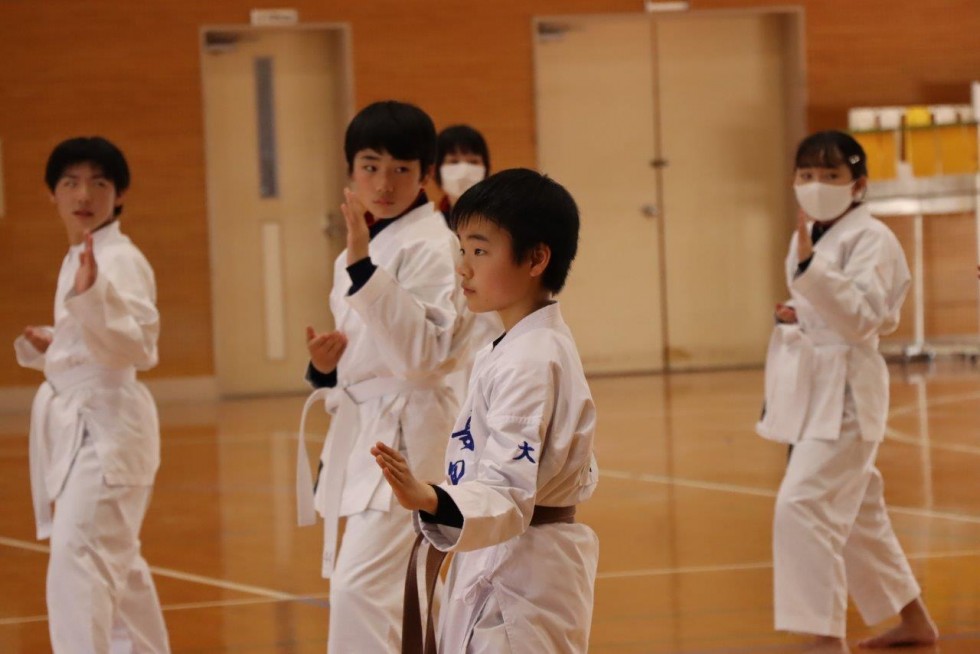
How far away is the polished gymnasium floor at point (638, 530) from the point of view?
5.02 metres


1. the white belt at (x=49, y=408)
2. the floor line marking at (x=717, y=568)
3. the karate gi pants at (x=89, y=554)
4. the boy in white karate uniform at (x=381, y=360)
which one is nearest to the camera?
the boy in white karate uniform at (x=381, y=360)

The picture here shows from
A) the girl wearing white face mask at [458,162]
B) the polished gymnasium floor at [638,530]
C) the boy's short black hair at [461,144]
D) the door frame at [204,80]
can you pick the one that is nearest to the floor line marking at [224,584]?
the polished gymnasium floor at [638,530]

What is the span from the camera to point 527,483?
8.04 feet

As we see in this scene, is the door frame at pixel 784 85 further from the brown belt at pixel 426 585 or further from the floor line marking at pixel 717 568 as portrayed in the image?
the brown belt at pixel 426 585

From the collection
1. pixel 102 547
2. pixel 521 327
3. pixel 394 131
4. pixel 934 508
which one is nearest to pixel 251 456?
pixel 934 508

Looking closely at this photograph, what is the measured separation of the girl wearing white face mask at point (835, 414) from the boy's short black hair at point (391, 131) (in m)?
1.35

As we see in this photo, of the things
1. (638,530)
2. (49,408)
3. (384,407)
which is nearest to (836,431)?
(384,407)

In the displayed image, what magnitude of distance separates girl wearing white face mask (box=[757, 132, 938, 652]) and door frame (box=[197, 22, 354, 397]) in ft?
25.9

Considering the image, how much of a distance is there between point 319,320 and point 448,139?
6561 mm

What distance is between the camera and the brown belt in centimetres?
259

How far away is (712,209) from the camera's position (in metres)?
13.2

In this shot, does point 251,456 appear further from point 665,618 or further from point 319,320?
point 665,618

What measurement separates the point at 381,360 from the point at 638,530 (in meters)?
3.17

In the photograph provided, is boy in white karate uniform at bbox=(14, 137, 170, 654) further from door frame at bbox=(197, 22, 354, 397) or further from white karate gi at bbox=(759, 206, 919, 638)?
door frame at bbox=(197, 22, 354, 397)
